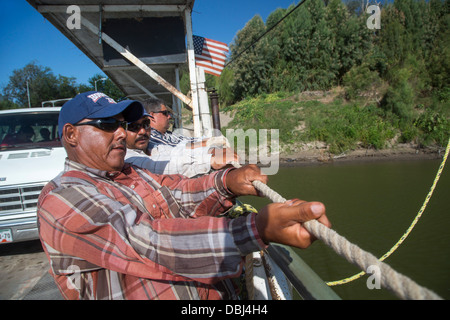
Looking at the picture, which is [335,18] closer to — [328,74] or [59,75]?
[328,74]

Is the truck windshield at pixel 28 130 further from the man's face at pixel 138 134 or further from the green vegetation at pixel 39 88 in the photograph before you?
the green vegetation at pixel 39 88

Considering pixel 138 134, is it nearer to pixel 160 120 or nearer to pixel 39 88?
pixel 160 120

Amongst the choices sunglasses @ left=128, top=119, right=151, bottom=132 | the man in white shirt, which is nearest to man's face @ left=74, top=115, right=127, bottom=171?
sunglasses @ left=128, top=119, right=151, bottom=132

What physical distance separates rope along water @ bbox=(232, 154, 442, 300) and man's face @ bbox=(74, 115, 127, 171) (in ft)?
3.42

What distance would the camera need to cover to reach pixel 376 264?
2.43 feet

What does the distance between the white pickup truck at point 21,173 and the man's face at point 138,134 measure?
5.59ft

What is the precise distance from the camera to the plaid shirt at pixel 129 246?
92 centimetres

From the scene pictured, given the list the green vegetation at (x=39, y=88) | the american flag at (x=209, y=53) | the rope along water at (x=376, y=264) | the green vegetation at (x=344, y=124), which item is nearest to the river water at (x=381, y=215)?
the green vegetation at (x=344, y=124)

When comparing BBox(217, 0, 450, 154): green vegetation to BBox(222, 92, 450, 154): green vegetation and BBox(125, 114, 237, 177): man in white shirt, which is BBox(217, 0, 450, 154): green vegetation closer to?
BBox(222, 92, 450, 154): green vegetation

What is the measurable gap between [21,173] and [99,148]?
2888 millimetres

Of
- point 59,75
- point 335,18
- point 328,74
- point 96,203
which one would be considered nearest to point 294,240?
point 96,203

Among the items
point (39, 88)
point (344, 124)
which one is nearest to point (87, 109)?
point (344, 124)

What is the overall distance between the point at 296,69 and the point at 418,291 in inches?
1146

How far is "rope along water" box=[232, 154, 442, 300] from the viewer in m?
0.66
